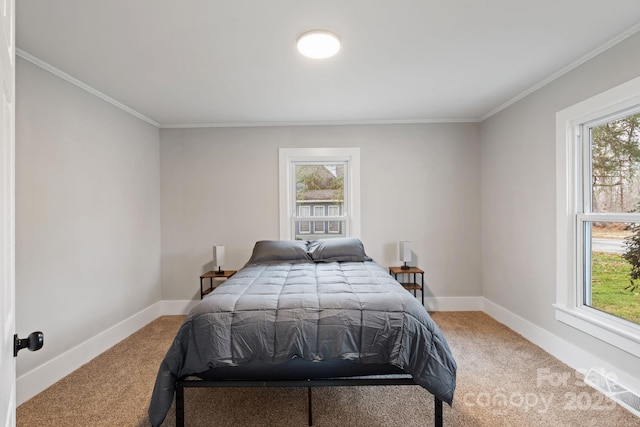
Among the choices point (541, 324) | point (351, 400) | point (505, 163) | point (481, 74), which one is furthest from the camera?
point (505, 163)

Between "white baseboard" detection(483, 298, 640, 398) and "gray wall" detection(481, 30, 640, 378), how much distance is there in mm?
45

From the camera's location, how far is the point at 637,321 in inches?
86.7

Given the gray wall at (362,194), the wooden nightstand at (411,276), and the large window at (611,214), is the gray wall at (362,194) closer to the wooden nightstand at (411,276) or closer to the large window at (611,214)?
the wooden nightstand at (411,276)

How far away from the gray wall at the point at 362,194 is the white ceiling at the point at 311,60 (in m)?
0.71

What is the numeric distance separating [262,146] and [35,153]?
2237 millimetres

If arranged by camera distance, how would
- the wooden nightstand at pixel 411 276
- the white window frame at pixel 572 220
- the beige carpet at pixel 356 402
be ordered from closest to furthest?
the beige carpet at pixel 356 402, the white window frame at pixel 572 220, the wooden nightstand at pixel 411 276

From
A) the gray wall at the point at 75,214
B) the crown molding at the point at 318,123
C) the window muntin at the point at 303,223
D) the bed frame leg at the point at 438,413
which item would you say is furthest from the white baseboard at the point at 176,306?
the bed frame leg at the point at 438,413

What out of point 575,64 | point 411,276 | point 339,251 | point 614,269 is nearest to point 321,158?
point 339,251

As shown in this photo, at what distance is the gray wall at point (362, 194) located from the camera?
402cm

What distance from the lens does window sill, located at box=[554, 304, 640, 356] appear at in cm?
210

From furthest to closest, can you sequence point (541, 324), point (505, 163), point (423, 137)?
point (423, 137), point (505, 163), point (541, 324)

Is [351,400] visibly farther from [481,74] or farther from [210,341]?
[481,74]

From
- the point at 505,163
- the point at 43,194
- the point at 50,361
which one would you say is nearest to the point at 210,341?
the point at 50,361
